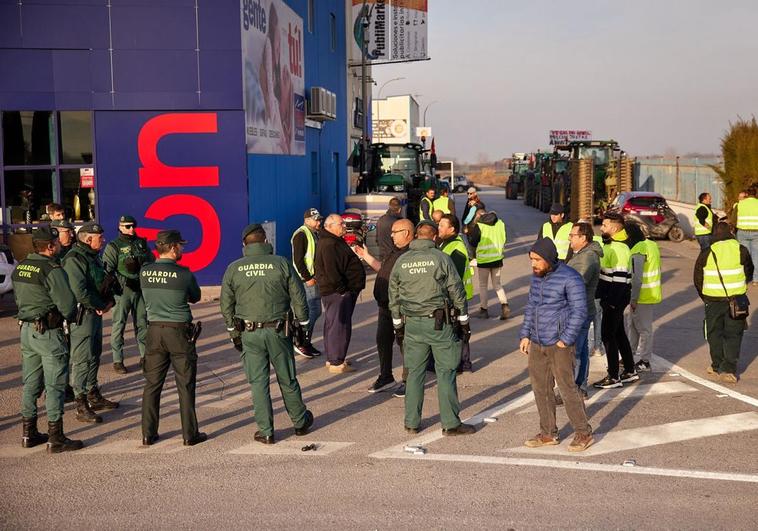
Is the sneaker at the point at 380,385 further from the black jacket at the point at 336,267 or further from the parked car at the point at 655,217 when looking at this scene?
the parked car at the point at 655,217

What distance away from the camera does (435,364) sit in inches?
327

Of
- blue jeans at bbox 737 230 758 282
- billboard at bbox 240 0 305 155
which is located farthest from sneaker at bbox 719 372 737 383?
billboard at bbox 240 0 305 155

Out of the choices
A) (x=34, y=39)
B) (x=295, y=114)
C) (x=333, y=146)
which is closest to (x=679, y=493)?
(x=34, y=39)

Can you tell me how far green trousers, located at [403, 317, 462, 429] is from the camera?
8.24 metres

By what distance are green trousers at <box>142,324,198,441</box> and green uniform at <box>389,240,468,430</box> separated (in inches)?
78.7

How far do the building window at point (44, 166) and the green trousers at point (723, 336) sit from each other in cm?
1136

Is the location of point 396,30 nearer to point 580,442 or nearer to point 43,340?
point 43,340

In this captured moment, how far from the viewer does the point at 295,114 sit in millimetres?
22953

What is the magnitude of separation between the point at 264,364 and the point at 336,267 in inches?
123

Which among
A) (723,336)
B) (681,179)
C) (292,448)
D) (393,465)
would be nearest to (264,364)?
(292,448)

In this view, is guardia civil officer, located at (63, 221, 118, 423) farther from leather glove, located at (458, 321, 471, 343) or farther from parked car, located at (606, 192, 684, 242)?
parked car, located at (606, 192, 684, 242)

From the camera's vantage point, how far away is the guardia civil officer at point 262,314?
8039 mm

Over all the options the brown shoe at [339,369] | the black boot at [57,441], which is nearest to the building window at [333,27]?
the brown shoe at [339,369]

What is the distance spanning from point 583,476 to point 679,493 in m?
0.75
